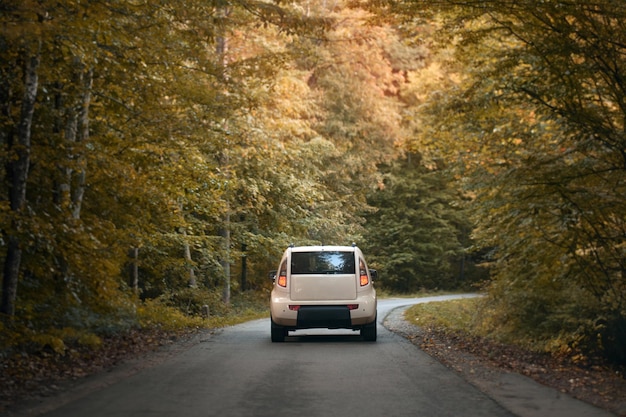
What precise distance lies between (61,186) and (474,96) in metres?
8.02

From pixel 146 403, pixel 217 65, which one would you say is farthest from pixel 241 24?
pixel 146 403

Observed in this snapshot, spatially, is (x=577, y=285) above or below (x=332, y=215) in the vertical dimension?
below

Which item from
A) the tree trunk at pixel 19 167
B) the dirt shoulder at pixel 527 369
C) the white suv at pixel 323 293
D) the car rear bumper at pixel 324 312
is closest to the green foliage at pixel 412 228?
the white suv at pixel 323 293

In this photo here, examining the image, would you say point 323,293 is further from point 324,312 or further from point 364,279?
point 364,279

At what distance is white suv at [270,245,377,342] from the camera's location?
52.3 ft

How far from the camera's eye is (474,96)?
15.8 m

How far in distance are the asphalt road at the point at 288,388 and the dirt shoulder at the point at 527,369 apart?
1.61 ft

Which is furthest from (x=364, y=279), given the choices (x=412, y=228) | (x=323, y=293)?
(x=412, y=228)

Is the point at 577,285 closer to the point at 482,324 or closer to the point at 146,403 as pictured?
the point at 482,324

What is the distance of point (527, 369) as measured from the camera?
12.2 meters

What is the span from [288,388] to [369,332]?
6.61m

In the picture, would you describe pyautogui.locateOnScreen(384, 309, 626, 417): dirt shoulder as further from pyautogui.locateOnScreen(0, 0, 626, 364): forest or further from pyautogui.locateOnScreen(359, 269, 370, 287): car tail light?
pyautogui.locateOnScreen(359, 269, 370, 287): car tail light

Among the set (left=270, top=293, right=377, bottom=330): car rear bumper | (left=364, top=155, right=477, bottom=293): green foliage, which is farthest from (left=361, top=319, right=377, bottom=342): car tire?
(left=364, top=155, right=477, bottom=293): green foliage

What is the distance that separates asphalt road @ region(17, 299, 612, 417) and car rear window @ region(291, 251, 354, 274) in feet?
6.73
